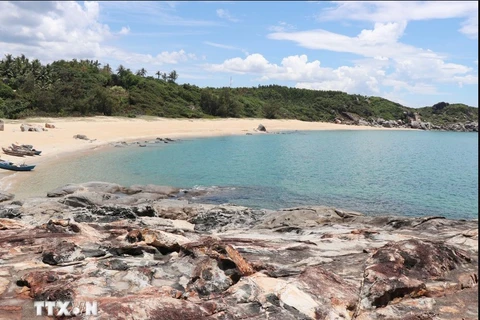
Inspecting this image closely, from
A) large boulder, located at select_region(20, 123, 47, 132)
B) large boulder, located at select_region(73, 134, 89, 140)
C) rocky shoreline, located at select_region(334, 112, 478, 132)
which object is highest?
rocky shoreline, located at select_region(334, 112, 478, 132)

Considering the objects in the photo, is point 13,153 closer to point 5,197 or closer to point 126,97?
point 5,197

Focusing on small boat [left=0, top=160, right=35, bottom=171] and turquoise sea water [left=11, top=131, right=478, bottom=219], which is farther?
small boat [left=0, top=160, right=35, bottom=171]

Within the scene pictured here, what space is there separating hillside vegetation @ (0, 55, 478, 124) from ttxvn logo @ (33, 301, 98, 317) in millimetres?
37719

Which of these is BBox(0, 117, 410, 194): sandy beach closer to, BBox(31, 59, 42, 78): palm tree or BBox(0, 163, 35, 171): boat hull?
BBox(0, 163, 35, 171): boat hull

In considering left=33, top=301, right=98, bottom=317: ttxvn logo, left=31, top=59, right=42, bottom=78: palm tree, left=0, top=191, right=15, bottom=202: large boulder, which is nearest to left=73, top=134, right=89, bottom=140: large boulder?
left=0, top=191, right=15, bottom=202: large boulder

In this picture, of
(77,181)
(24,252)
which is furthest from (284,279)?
(77,181)

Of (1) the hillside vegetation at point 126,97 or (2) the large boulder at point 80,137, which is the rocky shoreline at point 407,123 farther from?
(2) the large boulder at point 80,137

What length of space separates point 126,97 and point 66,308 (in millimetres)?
85728

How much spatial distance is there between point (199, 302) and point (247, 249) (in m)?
3.53

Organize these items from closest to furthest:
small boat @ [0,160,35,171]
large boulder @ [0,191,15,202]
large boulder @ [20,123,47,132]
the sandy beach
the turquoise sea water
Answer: large boulder @ [0,191,15,202] → the turquoise sea water → small boat @ [0,160,35,171] → the sandy beach → large boulder @ [20,123,47,132]

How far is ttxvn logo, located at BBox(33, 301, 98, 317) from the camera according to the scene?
7.20m

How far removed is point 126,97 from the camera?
8850 centimetres

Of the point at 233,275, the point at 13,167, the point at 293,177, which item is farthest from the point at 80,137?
the point at 233,275

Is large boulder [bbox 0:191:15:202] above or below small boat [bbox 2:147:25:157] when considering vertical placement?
below
